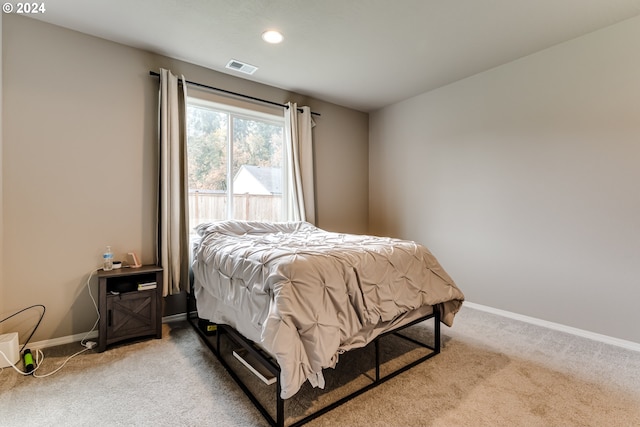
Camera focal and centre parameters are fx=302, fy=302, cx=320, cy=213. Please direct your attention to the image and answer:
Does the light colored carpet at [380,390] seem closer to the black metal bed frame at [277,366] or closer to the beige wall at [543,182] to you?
the black metal bed frame at [277,366]

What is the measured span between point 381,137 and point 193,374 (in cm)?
373

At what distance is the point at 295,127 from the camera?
373cm

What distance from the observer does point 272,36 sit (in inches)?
101

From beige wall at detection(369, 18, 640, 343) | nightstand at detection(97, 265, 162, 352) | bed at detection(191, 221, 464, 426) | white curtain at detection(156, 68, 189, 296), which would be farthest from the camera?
white curtain at detection(156, 68, 189, 296)

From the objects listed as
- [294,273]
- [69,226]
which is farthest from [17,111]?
[294,273]

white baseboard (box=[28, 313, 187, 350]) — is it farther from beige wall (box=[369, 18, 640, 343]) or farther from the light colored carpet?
beige wall (box=[369, 18, 640, 343])

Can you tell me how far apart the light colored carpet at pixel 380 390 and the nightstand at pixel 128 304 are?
119 millimetres

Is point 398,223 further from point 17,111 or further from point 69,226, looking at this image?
point 17,111

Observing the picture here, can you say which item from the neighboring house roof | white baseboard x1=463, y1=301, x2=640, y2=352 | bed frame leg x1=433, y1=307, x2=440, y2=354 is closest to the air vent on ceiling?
the neighboring house roof

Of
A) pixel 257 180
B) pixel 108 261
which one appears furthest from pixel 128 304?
pixel 257 180

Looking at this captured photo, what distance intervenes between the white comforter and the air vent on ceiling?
1842 mm

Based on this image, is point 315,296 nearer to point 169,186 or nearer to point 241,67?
point 169,186

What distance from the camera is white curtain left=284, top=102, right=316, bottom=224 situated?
146 inches

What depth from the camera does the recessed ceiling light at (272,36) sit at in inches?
99.0
